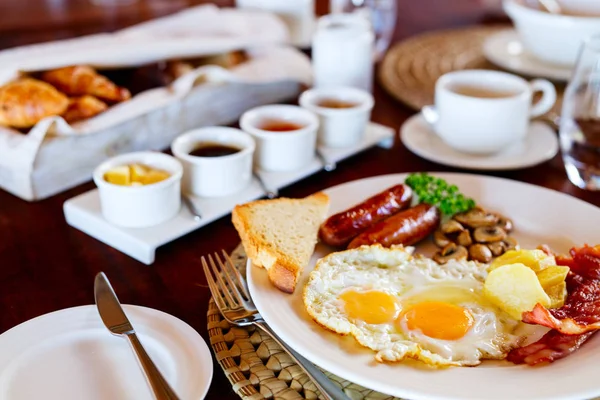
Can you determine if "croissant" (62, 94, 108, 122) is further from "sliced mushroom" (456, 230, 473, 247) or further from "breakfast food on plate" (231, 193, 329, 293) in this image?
"sliced mushroom" (456, 230, 473, 247)

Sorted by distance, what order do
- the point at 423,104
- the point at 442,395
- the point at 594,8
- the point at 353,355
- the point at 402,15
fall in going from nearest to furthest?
the point at 442,395, the point at 353,355, the point at 423,104, the point at 594,8, the point at 402,15

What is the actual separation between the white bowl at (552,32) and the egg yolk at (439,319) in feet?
4.96

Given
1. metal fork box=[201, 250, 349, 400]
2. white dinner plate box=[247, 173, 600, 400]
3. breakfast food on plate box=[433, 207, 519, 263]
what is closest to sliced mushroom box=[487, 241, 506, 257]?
breakfast food on plate box=[433, 207, 519, 263]

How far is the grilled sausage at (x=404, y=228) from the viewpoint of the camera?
1.50m

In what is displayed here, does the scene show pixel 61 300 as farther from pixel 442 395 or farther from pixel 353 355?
pixel 442 395

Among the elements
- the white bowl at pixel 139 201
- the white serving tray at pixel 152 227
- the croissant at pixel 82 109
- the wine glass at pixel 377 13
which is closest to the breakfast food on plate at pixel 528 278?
the white serving tray at pixel 152 227

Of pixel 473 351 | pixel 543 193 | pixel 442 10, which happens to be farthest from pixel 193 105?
pixel 442 10

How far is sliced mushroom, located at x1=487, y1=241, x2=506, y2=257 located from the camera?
154cm

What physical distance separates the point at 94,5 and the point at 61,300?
2674 mm

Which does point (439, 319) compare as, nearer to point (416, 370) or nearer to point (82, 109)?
point (416, 370)

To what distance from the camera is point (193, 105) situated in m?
2.15

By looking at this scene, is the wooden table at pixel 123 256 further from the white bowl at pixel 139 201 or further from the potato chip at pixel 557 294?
the potato chip at pixel 557 294

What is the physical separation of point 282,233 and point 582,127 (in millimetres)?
1059

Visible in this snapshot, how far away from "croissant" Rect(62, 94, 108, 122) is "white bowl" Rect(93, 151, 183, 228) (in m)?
0.33
